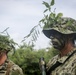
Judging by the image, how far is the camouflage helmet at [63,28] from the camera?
704 cm

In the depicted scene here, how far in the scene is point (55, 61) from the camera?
23.6ft

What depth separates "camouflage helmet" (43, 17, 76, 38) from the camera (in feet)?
23.1

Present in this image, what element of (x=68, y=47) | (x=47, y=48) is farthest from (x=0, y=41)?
(x=47, y=48)

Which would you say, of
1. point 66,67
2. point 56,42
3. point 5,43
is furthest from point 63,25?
point 5,43

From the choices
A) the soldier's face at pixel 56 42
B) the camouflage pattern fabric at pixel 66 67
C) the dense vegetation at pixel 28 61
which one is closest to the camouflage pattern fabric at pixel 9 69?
the camouflage pattern fabric at pixel 66 67

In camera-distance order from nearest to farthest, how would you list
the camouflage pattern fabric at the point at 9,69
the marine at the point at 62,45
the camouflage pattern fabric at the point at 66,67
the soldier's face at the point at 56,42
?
the camouflage pattern fabric at the point at 66,67 → the marine at the point at 62,45 → the soldier's face at the point at 56,42 → the camouflage pattern fabric at the point at 9,69

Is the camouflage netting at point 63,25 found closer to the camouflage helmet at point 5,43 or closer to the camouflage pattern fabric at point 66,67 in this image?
the camouflage pattern fabric at point 66,67

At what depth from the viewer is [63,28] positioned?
7.13 m

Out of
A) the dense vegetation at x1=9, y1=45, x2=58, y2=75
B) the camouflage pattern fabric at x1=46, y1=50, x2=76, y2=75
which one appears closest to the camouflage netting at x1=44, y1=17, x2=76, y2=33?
the camouflage pattern fabric at x1=46, y1=50, x2=76, y2=75

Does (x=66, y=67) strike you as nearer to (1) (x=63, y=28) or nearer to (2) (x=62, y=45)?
(2) (x=62, y=45)

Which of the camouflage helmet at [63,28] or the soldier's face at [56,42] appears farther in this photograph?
the camouflage helmet at [63,28]

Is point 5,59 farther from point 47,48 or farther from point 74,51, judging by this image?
point 47,48

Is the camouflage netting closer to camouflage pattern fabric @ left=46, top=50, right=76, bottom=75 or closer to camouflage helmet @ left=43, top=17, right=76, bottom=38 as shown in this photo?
camouflage helmet @ left=43, top=17, right=76, bottom=38

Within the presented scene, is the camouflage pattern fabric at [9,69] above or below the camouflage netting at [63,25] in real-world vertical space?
below
